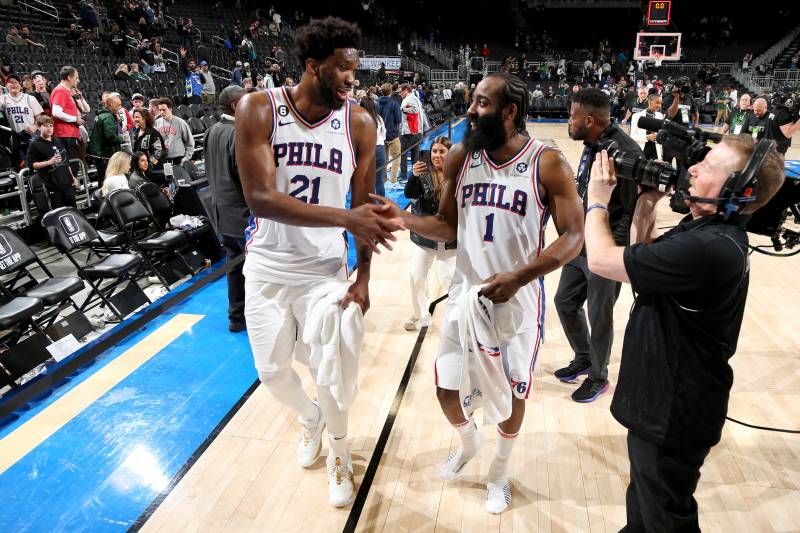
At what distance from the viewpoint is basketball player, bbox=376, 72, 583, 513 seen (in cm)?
231

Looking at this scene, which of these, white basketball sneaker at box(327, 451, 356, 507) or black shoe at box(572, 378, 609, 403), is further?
black shoe at box(572, 378, 609, 403)

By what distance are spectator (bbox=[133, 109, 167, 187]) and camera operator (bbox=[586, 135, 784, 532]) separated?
646cm

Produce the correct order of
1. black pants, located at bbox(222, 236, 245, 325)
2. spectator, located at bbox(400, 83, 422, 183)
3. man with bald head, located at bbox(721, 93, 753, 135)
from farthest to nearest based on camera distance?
spectator, located at bbox(400, 83, 422, 183) < man with bald head, located at bbox(721, 93, 753, 135) < black pants, located at bbox(222, 236, 245, 325)

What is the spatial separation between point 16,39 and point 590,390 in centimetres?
1439

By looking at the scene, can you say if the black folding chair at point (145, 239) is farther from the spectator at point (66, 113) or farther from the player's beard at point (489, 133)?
the player's beard at point (489, 133)

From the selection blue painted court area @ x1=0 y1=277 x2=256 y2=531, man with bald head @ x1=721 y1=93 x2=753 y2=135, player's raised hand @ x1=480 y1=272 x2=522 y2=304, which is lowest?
blue painted court area @ x1=0 y1=277 x2=256 y2=531

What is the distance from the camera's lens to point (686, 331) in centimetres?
181

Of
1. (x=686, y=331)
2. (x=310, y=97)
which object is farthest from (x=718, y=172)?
(x=310, y=97)

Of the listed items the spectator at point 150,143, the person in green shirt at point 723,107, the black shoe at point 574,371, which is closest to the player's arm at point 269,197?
the black shoe at point 574,371

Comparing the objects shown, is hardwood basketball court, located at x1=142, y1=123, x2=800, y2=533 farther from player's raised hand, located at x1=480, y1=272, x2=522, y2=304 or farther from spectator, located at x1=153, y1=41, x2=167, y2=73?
spectator, located at x1=153, y1=41, x2=167, y2=73

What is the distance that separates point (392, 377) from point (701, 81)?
90.1ft

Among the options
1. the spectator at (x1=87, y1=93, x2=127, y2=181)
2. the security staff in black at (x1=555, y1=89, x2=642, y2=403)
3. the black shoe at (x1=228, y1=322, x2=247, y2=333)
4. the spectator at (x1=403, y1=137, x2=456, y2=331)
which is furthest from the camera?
the spectator at (x1=87, y1=93, x2=127, y2=181)

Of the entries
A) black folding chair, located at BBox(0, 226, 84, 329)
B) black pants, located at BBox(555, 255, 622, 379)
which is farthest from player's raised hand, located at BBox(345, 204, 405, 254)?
black folding chair, located at BBox(0, 226, 84, 329)

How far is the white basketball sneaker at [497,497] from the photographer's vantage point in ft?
8.87
